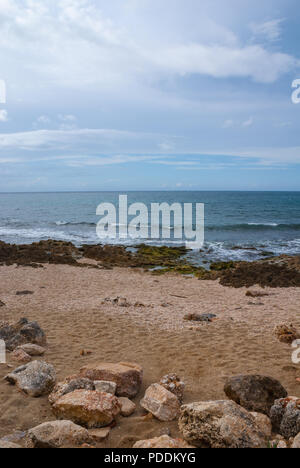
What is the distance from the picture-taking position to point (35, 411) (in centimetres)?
466

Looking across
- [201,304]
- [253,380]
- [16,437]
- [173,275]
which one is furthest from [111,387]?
[173,275]

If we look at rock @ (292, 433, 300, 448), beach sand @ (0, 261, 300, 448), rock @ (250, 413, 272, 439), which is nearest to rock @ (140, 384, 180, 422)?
beach sand @ (0, 261, 300, 448)

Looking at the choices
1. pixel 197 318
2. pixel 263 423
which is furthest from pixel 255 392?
pixel 197 318

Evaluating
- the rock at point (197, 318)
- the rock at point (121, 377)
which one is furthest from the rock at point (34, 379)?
the rock at point (197, 318)

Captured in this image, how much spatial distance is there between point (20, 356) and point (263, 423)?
4.54 meters

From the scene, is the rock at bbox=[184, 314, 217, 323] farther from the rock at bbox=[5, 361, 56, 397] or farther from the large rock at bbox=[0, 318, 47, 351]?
the rock at bbox=[5, 361, 56, 397]

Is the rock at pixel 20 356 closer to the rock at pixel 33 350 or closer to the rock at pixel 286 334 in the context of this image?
the rock at pixel 33 350

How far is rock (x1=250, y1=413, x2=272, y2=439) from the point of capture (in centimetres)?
412

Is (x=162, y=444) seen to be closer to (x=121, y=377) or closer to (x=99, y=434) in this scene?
(x=99, y=434)

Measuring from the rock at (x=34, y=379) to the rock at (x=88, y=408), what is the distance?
2.58ft

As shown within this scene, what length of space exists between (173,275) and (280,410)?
48.6 ft

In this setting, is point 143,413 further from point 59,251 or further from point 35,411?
point 59,251

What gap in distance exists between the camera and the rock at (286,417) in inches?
161

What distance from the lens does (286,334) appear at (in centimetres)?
794
